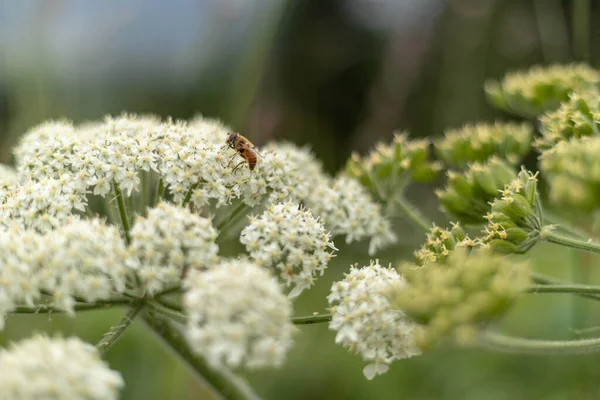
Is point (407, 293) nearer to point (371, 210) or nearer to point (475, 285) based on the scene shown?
point (475, 285)

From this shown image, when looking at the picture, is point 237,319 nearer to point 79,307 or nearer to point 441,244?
point 79,307

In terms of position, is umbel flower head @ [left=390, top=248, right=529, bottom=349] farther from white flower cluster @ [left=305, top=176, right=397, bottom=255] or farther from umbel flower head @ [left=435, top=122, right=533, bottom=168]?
umbel flower head @ [left=435, top=122, right=533, bottom=168]

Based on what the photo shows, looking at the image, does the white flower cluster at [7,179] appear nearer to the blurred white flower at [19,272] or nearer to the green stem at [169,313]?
the blurred white flower at [19,272]

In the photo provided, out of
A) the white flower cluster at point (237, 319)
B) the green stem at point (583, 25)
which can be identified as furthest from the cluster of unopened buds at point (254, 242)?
the green stem at point (583, 25)

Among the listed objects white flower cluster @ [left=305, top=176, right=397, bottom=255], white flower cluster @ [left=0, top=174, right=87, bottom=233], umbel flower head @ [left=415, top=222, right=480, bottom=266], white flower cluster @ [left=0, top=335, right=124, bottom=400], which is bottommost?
white flower cluster @ [left=0, top=335, right=124, bottom=400]

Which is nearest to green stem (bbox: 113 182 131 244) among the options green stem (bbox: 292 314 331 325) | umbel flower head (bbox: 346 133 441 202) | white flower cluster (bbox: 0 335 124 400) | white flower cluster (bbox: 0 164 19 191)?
white flower cluster (bbox: 0 164 19 191)

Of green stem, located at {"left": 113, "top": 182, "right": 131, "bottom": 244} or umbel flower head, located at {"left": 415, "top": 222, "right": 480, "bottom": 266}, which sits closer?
umbel flower head, located at {"left": 415, "top": 222, "right": 480, "bottom": 266}

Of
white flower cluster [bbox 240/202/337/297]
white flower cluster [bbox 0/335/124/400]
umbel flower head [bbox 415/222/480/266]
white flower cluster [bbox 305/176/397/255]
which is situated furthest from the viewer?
white flower cluster [bbox 305/176/397/255]
